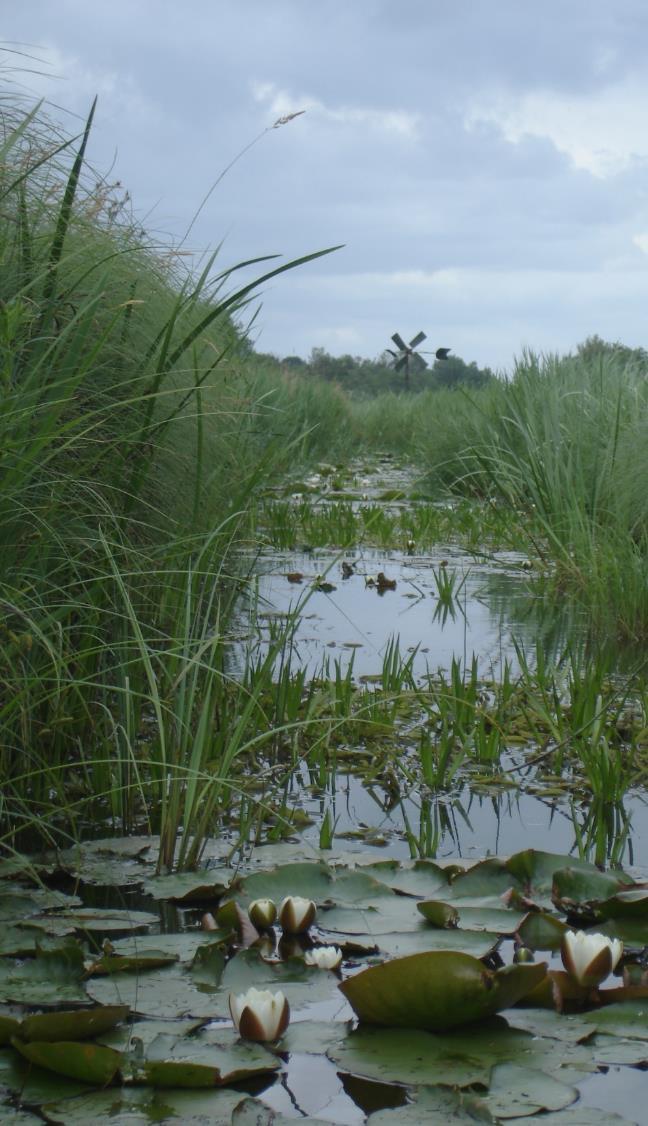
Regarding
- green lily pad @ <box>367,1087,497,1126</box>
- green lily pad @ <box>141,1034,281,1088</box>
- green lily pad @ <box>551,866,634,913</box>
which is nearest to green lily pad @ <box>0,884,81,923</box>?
green lily pad @ <box>141,1034,281,1088</box>

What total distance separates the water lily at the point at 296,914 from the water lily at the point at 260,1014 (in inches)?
14.2

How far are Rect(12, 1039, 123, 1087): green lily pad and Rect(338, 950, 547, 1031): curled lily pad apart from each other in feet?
1.11

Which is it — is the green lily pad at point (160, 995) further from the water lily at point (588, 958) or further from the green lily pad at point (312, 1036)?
the water lily at point (588, 958)

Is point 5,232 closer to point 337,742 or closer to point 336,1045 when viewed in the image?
point 337,742

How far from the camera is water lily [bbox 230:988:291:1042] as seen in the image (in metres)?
1.55

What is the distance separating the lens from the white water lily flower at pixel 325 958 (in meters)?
1.81

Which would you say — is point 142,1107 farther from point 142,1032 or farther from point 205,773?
point 205,773

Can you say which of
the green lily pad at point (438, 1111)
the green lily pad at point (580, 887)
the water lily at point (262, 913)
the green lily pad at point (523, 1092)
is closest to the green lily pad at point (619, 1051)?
the green lily pad at point (523, 1092)

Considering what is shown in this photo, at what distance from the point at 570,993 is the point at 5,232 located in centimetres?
207

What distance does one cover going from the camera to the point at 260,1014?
155 centimetres

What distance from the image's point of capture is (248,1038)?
157 cm

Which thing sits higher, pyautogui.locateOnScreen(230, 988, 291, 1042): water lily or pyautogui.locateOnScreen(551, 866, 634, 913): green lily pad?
pyautogui.locateOnScreen(551, 866, 634, 913): green lily pad

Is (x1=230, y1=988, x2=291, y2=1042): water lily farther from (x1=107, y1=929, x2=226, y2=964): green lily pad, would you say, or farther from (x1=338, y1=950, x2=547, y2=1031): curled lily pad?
(x1=107, y1=929, x2=226, y2=964): green lily pad

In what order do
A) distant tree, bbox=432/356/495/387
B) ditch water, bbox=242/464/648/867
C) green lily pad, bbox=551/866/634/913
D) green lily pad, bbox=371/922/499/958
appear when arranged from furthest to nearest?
distant tree, bbox=432/356/495/387, ditch water, bbox=242/464/648/867, green lily pad, bbox=551/866/634/913, green lily pad, bbox=371/922/499/958
